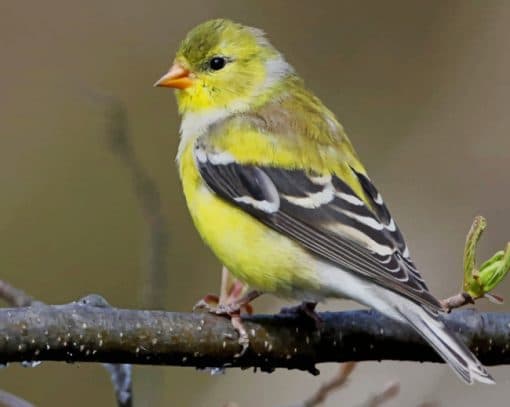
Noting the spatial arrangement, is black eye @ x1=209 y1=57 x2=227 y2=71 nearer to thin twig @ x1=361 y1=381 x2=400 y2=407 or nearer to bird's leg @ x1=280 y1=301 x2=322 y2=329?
bird's leg @ x1=280 y1=301 x2=322 y2=329

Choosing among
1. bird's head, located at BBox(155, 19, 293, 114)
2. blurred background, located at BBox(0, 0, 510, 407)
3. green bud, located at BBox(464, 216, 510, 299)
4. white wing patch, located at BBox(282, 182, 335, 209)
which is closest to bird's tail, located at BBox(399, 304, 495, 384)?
green bud, located at BBox(464, 216, 510, 299)

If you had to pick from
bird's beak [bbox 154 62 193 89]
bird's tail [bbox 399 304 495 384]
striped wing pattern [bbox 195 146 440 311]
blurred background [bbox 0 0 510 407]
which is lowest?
blurred background [bbox 0 0 510 407]

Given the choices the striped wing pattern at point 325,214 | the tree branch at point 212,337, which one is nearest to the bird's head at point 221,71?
the striped wing pattern at point 325,214

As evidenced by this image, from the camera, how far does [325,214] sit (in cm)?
358

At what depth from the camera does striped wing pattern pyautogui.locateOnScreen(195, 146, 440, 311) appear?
338cm

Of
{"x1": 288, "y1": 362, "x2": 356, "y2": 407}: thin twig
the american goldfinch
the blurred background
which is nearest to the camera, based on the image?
{"x1": 288, "y1": 362, "x2": 356, "y2": 407}: thin twig

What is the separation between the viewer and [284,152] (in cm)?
381

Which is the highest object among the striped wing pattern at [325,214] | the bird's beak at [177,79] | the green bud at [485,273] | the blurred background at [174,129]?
the bird's beak at [177,79]

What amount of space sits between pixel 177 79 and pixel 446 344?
1.72 m

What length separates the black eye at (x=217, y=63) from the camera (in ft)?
14.4

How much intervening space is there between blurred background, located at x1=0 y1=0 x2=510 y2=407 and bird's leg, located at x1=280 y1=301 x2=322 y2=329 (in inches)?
75.1

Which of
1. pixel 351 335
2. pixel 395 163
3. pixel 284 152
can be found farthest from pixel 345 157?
pixel 395 163

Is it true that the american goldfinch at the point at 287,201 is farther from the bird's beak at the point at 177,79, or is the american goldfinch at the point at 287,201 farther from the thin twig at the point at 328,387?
the thin twig at the point at 328,387

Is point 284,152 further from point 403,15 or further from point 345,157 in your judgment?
point 403,15
